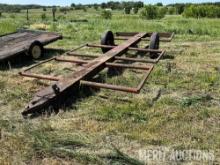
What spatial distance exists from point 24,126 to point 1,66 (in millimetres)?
4069

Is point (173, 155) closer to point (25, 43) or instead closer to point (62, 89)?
point (62, 89)

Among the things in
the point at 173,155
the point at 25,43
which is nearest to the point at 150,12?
the point at 25,43

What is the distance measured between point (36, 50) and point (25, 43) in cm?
36

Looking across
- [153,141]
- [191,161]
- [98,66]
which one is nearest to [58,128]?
[153,141]

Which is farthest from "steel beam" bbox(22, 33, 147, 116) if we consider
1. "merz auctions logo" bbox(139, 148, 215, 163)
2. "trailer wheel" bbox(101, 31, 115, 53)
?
"trailer wheel" bbox(101, 31, 115, 53)

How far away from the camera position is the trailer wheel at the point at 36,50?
9.38 metres

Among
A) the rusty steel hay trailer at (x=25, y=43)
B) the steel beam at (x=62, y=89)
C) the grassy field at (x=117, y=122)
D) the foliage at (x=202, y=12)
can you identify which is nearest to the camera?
the grassy field at (x=117, y=122)

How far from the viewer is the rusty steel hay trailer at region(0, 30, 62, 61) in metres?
8.90

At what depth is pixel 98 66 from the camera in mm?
7141

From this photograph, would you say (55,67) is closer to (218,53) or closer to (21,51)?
(21,51)

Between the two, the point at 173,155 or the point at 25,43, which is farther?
the point at 25,43

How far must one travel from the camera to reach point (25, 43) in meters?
9.66

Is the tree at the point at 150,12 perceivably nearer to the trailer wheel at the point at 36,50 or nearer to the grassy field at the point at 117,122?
the trailer wheel at the point at 36,50

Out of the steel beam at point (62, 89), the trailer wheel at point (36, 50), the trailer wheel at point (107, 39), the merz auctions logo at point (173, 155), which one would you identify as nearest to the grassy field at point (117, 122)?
the merz auctions logo at point (173, 155)
